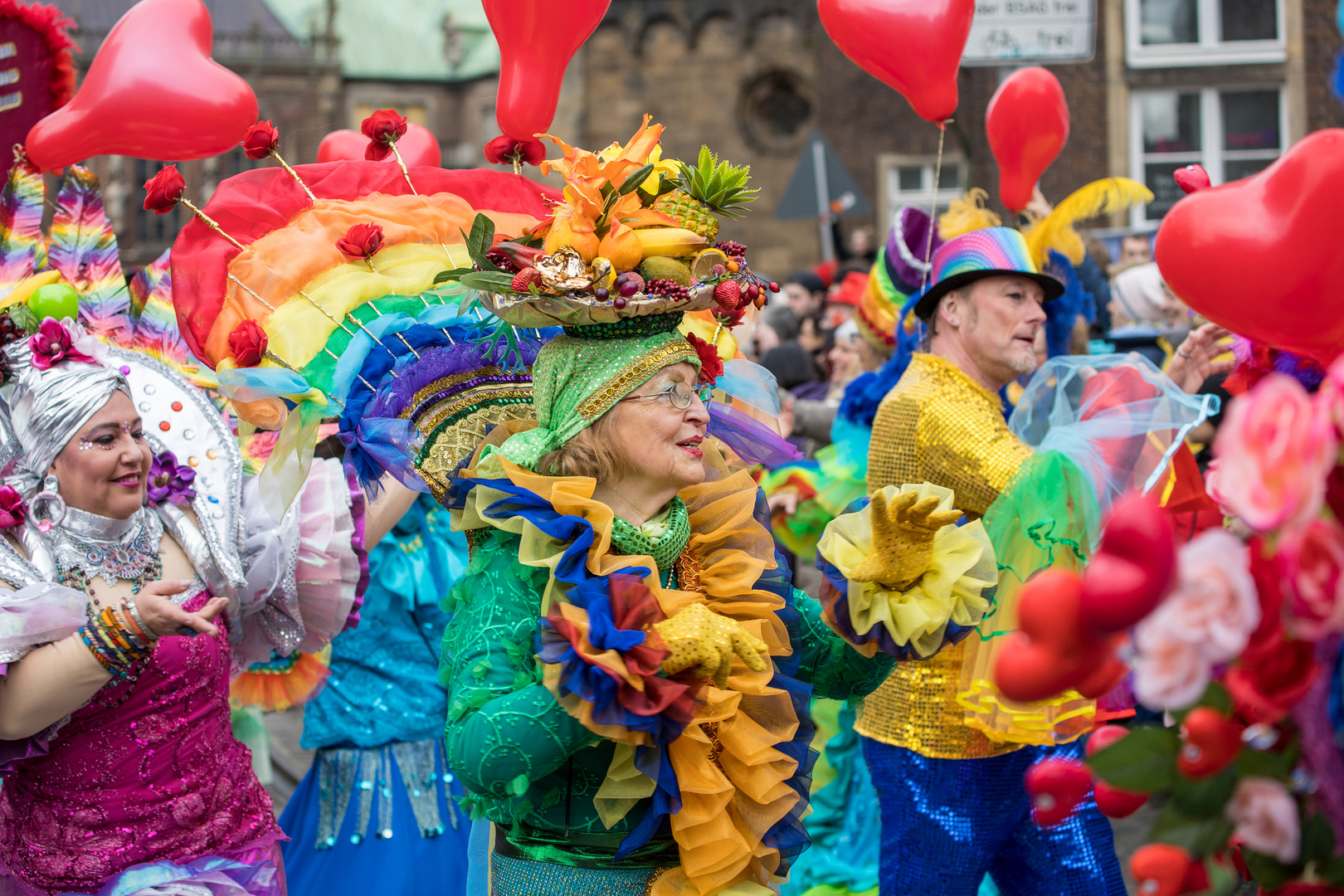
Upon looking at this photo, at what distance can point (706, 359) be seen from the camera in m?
2.61

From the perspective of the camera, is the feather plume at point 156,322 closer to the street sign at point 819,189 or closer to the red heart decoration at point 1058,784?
the red heart decoration at point 1058,784

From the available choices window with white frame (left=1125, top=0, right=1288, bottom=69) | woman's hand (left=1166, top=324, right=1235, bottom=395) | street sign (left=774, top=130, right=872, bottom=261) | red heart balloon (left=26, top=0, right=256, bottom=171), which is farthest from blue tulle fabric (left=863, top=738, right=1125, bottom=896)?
window with white frame (left=1125, top=0, right=1288, bottom=69)

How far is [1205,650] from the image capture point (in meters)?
1.20

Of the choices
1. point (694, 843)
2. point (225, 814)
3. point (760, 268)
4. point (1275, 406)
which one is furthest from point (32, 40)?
point (760, 268)

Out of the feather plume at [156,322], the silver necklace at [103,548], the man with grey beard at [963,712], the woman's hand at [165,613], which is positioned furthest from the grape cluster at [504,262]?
the feather plume at [156,322]

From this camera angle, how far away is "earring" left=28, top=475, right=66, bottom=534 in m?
3.00

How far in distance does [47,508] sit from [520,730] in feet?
4.85

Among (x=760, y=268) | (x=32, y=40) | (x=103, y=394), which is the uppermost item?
(x=32, y=40)

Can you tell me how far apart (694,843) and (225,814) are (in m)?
1.34

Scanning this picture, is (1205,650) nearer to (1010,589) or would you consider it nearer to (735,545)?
(735,545)

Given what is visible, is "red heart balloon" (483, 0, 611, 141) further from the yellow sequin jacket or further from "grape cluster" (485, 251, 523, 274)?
the yellow sequin jacket

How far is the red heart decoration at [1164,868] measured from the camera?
1.26 m

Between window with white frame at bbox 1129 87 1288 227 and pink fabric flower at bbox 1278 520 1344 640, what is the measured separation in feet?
46.4

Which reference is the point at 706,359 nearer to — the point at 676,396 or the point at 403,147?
the point at 676,396
